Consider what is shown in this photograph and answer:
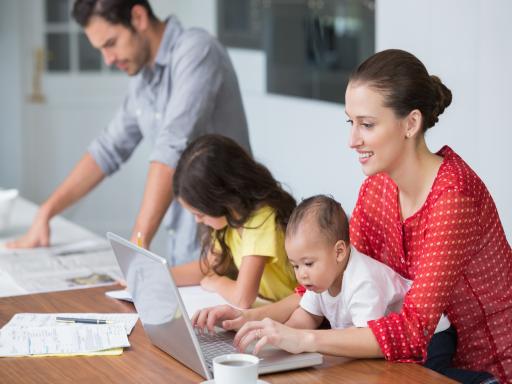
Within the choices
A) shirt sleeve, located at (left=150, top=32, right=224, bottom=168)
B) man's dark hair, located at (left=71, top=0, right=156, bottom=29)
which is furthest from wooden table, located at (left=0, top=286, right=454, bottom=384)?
man's dark hair, located at (left=71, top=0, right=156, bottom=29)

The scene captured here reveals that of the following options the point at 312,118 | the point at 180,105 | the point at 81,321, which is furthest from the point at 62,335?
the point at 312,118

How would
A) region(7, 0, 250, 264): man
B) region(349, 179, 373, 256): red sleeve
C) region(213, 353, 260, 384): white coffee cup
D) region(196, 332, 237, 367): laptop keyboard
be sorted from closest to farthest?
region(213, 353, 260, 384): white coffee cup → region(196, 332, 237, 367): laptop keyboard → region(349, 179, 373, 256): red sleeve → region(7, 0, 250, 264): man

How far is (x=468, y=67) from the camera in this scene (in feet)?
9.98

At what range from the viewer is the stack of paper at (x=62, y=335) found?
1886mm

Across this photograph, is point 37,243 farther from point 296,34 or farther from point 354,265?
point 296,34

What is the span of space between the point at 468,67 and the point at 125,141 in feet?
3.89

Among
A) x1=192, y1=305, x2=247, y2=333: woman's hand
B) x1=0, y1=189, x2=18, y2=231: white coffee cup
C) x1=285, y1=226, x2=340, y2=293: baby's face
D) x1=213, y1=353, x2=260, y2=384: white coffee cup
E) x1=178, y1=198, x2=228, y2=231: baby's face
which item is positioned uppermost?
x1=285, y1=226, x2=340, y2=293: baby's face

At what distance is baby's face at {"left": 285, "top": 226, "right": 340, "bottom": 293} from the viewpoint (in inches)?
71.2

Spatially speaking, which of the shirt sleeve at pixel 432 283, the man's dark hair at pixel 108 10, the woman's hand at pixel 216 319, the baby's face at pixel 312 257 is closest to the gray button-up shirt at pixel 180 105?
the man's dark hair at pixel 108 10

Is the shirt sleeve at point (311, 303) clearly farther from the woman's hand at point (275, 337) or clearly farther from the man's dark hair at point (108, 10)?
the man's dark hair at point (108, 10)

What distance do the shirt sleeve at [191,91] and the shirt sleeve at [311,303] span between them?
2.92 feet

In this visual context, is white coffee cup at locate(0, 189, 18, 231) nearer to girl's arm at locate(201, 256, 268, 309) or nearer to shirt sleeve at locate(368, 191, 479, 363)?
girl's arm at locate(201, 256, 268, 309)

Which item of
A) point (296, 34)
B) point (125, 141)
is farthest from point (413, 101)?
point (296, 34)

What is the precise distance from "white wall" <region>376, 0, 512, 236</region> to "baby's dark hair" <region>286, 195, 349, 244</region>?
1.26 metres
